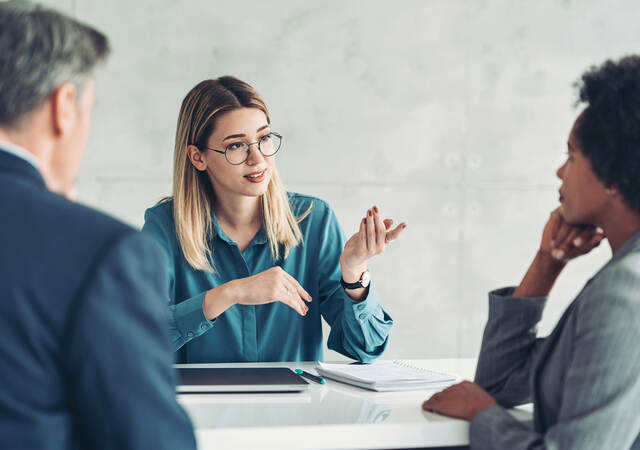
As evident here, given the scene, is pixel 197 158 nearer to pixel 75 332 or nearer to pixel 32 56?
pixel 32 56

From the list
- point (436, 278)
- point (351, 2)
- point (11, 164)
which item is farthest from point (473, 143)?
point (11, 164)

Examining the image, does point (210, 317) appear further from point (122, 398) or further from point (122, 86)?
point (122, 86)

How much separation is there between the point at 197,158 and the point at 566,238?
1.20 m

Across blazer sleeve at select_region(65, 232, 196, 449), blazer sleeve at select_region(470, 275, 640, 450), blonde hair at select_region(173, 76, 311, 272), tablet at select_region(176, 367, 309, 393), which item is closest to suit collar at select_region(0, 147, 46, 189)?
blazer sleeve at select_region(65, 232, 196, 449)

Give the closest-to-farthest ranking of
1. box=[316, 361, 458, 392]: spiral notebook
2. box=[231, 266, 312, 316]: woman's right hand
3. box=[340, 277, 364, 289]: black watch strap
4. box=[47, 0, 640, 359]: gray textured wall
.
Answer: box=[316, 361, 458, 392]: spiral notebook < box=[231, 266, 312, 316]: woman's right hand < box=[340, 277, 364, 289]: black watch strap < box=[47, 0, 640, 359]: gray textured wall

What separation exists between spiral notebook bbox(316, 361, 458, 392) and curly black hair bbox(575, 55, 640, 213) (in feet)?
2.00

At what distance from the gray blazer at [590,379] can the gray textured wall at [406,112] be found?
2306 millimetres

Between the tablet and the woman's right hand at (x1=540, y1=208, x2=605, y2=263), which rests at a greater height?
the woman's right hand at (x1=540, y1=208, x2=605, y2=263)

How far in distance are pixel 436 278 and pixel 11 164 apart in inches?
118

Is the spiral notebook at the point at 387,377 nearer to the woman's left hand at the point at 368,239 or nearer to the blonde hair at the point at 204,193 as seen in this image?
the woman's left hand at the point at 368,239

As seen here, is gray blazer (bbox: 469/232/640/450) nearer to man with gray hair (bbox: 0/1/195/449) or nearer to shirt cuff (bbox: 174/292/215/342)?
man with gray hair (bbox: 0/1/195/449)

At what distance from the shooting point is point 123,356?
81 centimetres

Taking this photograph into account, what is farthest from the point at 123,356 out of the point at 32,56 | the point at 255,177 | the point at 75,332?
the point at 255,177

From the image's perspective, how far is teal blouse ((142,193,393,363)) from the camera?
206 centimetres
